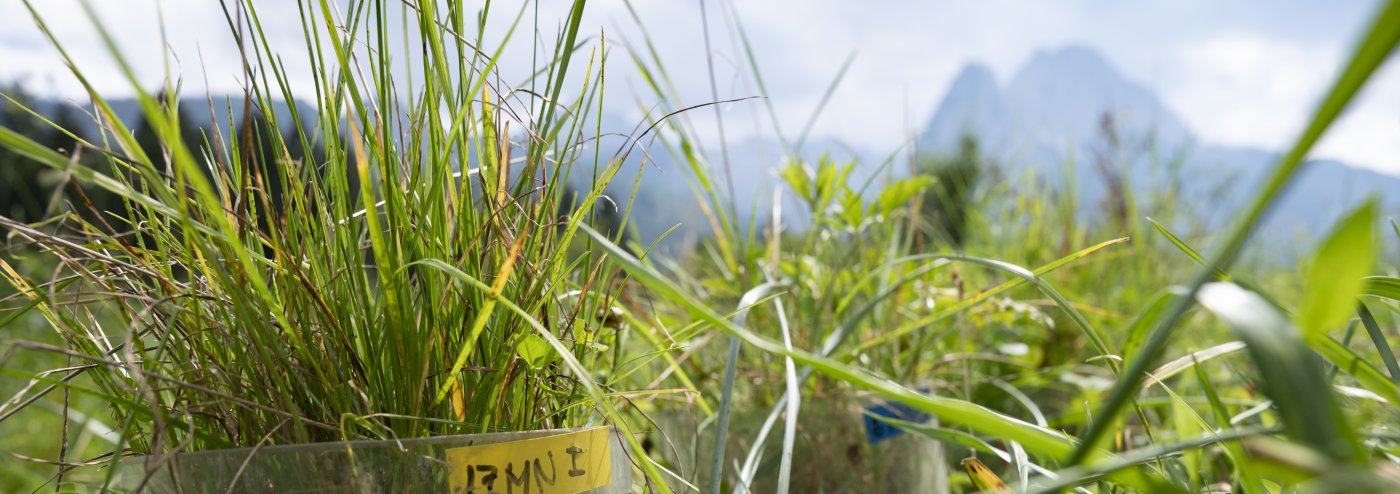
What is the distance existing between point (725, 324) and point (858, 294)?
2.95ft

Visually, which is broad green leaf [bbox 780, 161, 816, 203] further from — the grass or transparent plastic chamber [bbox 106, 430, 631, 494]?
transparent plastic chamber [bbox 106, 430, 631, 494]

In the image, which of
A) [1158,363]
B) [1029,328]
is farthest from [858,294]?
[1158,363]

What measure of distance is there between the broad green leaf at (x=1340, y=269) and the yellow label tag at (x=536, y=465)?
0.38m

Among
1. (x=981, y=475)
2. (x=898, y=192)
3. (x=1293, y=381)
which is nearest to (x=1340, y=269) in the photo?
(x=1293, y=381)

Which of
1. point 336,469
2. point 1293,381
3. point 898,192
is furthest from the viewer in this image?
point 898,192

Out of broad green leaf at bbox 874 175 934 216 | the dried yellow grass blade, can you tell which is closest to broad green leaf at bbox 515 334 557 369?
the dried yellow grass blade

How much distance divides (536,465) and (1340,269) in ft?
1.30

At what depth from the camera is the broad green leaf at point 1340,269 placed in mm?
215

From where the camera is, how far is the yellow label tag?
45cm

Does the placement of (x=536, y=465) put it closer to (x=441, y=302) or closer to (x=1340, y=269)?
(x=441, y=302)

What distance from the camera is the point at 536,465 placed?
1.57ft

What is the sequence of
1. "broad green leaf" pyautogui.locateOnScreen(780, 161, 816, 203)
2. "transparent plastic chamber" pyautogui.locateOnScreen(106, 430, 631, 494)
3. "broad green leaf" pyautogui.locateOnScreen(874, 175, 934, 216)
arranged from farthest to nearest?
"broad green leaf" pyautogui.locateOnScreen(780, 161, 816, 203) → "broad green leaf" pyautogui.locateOnScreen(874, 175, 934, 216) → "transparent plastic chamber" pyautogui.locateOnScreen(106, 430, 631, 494)

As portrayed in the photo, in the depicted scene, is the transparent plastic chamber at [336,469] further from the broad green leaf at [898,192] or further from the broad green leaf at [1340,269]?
the broad green leaf at [898,192]

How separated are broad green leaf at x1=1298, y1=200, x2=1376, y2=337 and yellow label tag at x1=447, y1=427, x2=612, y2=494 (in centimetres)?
38
